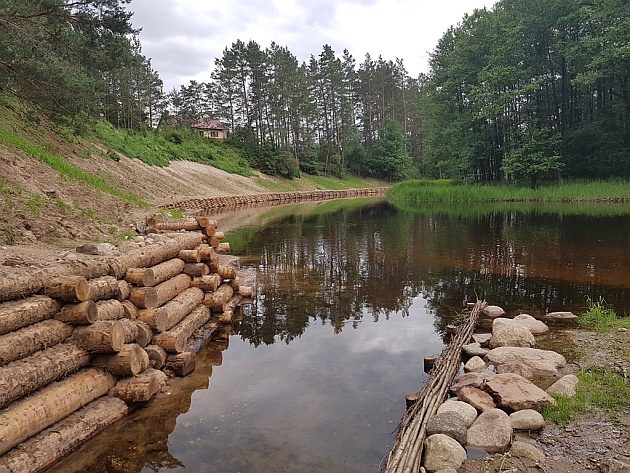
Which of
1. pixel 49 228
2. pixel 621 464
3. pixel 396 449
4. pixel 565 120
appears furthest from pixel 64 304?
pixel 565 120

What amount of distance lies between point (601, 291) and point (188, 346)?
931 cm

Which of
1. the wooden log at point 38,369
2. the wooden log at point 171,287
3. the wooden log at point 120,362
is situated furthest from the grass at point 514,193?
the wooden log at point 38,369

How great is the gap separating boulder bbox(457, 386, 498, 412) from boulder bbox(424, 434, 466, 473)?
96 centimetres

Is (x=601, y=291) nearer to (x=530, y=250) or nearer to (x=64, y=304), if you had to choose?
(x=530, y=250)

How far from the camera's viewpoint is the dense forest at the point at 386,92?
13898 millimetres

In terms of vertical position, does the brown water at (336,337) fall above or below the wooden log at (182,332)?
below

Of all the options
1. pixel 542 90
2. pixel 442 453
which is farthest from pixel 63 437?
pixel 542 90

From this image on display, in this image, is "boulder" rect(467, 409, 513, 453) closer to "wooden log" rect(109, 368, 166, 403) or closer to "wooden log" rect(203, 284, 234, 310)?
"wooden log" rect(109, 368, 166, 403)

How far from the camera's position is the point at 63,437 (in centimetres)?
521

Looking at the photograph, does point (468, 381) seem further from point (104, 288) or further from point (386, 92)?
point (386, 92)

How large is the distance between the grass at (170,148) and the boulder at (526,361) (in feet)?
98.8

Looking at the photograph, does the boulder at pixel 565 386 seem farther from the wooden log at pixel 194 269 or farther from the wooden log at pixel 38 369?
the wooden log at pixel 194 269

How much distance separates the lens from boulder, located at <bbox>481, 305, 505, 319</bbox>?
33.3 feet

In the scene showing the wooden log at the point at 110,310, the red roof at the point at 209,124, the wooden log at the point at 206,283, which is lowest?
the wooden log at the point at 206,283
